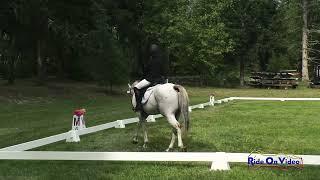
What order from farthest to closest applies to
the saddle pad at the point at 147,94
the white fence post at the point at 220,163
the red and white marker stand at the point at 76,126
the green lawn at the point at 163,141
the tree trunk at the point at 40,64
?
the tree trunk at the point at 40,64 → the red and white marker stand at the point at 76,126 → the saddle pad at the point at 147,94 → the white fence post at the point at 220,163 → the green lawn at the point at 163,141

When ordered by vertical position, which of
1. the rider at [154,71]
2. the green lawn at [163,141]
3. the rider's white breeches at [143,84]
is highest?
the rider at [154,71]

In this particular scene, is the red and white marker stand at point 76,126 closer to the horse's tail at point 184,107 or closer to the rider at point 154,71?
the rider at point 154,71

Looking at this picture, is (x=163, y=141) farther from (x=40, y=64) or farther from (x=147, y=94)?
(x=40, y=64)

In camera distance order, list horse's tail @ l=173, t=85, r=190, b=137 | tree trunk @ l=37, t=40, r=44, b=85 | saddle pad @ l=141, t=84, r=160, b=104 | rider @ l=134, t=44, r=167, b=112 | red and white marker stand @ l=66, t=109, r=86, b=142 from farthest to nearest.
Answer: tree trunk @ l=37, t=40, r=44, b=85, red and white marker stand @ l=66, t=109, r=86, b=142, rider @ l=134, t=44, r=167, b=112, saddle pad @ l=141, t=84, r=160, b=104, horse's tail @ l=173, t=85, r=190, b=137

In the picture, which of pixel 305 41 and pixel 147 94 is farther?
pixel 305 41

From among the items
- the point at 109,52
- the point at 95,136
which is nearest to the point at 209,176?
the point at 95,136

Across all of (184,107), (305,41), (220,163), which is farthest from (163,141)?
(305,41)

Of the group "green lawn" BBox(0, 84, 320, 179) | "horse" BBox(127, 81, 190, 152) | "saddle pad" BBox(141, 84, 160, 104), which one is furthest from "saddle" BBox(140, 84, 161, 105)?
"green lawn" BBox(0, 84, 320, 179)

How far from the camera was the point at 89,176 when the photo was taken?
331 inches

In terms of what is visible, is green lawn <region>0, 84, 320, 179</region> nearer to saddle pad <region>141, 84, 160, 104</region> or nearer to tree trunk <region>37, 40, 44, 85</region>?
saddle pad <region>141, 84, 160, 104</region>

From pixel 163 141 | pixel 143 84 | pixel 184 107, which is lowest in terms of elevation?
pixel 163 141

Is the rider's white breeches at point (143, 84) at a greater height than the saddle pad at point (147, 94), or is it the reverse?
the rider's white breeches at point (143, 84)

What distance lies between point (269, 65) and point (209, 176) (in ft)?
182

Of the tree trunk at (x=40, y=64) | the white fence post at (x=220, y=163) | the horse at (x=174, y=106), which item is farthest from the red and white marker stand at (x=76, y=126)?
the tree trunk at (x=40, y=64)
